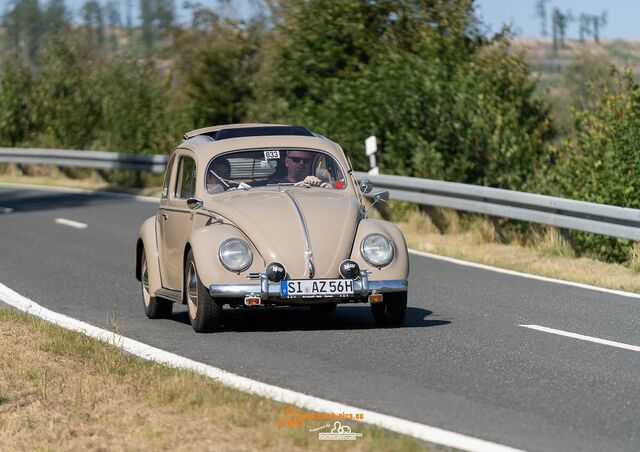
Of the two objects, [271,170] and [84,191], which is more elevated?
[271,170]

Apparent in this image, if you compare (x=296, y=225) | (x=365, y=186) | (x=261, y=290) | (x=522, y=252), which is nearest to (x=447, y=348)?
(x=261, y=290)

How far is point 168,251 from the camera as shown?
36.0 ft

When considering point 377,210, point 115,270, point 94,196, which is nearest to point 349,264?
point 115,270

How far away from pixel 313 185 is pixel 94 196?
1671 cm

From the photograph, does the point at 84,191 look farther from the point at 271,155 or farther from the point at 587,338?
the point at 587,338

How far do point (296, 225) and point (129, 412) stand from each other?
3.30m

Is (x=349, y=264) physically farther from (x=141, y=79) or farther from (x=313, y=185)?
(x=141, y=79)

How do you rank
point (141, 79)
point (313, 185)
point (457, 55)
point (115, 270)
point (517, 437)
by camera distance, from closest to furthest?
point (517, 437), point (313, 185), point (115, 270), point (457, 55), point (141, 79)

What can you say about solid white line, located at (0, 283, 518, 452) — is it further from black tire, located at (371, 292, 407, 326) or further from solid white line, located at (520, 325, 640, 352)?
solid white line, located at (520, 325, 640, 352)

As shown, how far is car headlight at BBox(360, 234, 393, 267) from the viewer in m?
9.83

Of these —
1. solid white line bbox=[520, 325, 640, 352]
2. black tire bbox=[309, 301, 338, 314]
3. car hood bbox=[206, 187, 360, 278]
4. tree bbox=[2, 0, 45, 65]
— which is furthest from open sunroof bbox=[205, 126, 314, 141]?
tree bbox=[2, 0, 45, 65]

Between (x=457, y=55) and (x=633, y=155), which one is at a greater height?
(x=457, y=55)

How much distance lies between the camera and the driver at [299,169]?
431 inches

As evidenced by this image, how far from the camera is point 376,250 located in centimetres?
988
